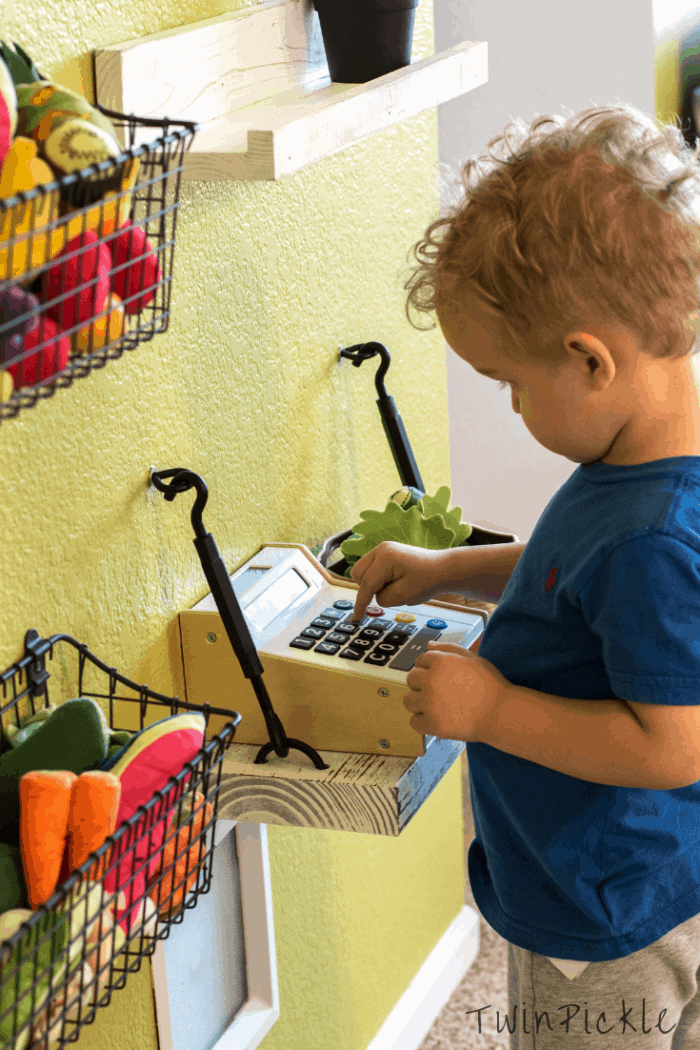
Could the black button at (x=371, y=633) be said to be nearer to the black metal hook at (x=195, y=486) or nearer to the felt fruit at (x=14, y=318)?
the black metal hook at (x=195, y=486)

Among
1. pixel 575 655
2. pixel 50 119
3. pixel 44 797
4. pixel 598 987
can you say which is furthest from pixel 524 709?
pixel 50 119

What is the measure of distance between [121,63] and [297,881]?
3.19 ft

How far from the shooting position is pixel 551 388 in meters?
0.86

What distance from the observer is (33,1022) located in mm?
578

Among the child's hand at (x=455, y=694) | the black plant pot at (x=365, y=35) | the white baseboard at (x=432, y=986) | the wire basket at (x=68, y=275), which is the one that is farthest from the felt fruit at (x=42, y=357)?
the white baseboard at (x=432, y=986)

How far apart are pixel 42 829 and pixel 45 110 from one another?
372 mm

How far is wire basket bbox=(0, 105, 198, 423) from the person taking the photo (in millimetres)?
513

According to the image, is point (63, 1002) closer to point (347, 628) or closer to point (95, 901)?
point (95, 901)

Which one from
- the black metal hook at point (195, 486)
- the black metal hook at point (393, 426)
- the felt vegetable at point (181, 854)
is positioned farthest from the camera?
the black metal hook at point (393, 426)

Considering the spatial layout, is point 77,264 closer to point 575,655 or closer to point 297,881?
point 575,655

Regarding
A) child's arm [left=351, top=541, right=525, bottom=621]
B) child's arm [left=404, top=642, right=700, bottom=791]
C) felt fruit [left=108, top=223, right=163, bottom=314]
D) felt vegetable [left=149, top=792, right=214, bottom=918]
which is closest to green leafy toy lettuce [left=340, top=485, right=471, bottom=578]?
child's arm [left=351, top=541, right=525, bottom=621]

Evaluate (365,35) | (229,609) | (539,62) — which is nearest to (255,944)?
(229,609)

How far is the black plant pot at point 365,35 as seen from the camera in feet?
3.66

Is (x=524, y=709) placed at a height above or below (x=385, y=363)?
below
